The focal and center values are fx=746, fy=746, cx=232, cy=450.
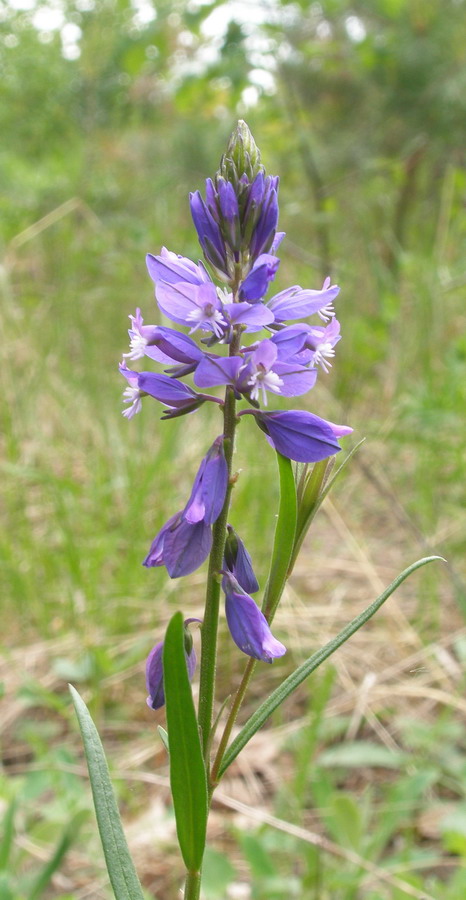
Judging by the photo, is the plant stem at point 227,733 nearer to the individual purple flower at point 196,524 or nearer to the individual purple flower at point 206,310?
the individual purple flower at point 196,524

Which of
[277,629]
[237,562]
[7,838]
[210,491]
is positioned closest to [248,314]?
[210,491]

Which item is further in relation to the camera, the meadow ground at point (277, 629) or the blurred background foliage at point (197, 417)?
the blurred background foliage at point (197, 417)

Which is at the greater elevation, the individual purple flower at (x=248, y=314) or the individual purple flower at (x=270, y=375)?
the individual purple flower at (x=248, y=314)

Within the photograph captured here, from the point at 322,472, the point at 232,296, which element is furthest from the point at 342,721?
the point at 232,296

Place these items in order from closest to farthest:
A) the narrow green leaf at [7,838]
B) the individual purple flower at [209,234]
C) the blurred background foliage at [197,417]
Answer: the individual purple flower at [209,234] < the narrow green leaf at [7,838] < the blurred background foliage at [197,417]

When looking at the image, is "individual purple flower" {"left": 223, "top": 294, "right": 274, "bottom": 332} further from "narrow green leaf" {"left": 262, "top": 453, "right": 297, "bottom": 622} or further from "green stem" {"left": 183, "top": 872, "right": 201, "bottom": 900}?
"green stem" {"left": 183, "top": 872, "right": 201, "bottom": 900}

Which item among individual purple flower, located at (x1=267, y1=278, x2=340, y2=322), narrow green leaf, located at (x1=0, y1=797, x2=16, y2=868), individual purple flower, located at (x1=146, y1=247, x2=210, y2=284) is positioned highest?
individual purple flower, located at (x1=146, y1=247, x2=210, y2=284)

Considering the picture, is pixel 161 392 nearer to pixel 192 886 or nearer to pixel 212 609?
pixel 212 609

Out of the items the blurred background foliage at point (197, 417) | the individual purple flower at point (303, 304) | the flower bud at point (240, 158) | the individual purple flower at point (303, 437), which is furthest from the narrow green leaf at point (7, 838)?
the flower bud at point (240, 158)

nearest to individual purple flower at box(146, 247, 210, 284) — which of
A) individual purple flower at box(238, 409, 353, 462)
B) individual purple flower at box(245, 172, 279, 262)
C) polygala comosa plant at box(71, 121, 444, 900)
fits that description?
polygala comosa plant at box(71, 121, 444, 900)
